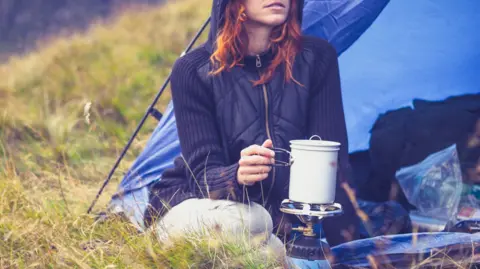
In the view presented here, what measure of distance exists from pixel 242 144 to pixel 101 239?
2.15ft

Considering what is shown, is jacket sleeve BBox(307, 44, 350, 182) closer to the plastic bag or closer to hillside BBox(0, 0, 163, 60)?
the plastic bag

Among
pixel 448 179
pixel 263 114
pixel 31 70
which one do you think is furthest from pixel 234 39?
pixel 31 70

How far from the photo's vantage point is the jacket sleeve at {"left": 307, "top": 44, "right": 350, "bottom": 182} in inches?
102

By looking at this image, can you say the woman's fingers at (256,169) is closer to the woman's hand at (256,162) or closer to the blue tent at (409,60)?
the woman's hand at (256,162)

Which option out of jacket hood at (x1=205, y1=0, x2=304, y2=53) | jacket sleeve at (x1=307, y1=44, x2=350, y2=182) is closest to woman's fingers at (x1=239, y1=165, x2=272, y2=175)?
jacket sleeve at (x1=307, y1=44, x2=350, y2=182)

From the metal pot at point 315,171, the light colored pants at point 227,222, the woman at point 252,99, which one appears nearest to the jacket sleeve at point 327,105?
the woman at point 252,99

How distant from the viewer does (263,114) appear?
101 inches

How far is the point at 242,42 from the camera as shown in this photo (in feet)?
A: 8.46

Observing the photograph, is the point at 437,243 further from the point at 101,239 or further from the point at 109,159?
the point at 109,159

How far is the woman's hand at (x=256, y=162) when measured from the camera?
213 cm

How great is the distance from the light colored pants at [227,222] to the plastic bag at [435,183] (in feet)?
4.05

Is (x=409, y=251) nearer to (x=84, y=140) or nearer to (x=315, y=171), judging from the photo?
(x=315, y=171)

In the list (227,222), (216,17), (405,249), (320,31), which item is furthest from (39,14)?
(405,249)

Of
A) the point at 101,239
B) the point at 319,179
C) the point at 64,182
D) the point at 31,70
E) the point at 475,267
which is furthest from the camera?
the point at 31,70
